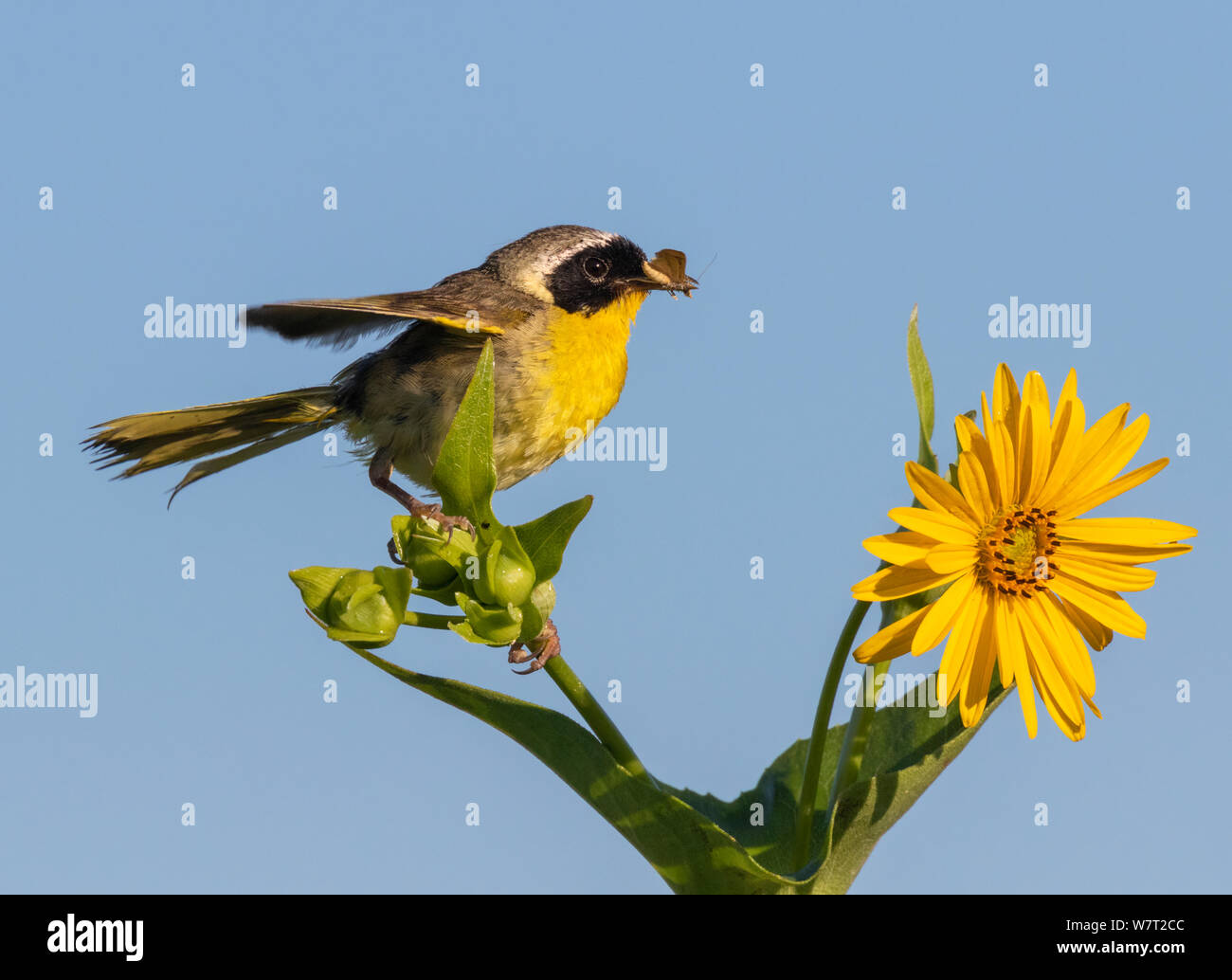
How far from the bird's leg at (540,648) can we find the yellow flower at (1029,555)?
20.8 inches

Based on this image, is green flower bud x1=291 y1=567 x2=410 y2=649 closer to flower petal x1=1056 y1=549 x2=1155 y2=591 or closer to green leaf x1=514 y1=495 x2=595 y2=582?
green leaf x1=514 y1=495 x2=595 y2=582

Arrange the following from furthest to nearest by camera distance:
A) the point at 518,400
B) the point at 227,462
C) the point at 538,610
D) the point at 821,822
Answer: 1. the point at 227,462
2. the point at 518,400
3. the point at 821,822
4. the point at 538,610

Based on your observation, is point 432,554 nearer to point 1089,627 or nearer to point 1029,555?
point 1029,555

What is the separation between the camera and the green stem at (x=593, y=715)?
1897 mm

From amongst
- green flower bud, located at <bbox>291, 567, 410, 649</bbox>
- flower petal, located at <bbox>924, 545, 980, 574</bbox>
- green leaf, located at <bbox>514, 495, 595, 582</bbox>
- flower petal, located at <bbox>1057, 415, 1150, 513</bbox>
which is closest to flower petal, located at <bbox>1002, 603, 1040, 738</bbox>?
flower petal, located at <bbox>924, 545, 980, 574</bbox>

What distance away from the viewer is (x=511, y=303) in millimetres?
3084

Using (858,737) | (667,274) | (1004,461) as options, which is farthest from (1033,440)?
(667,274)

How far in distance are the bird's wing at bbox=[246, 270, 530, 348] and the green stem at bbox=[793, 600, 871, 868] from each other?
1.23 m

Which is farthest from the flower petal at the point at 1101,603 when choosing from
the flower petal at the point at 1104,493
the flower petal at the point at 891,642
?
the flower petal at the point at 891,642

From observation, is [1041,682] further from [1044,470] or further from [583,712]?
[583,712]

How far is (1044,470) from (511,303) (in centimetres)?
161

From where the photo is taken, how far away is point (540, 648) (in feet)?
6.72

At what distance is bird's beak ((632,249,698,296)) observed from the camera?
9.42 feet
